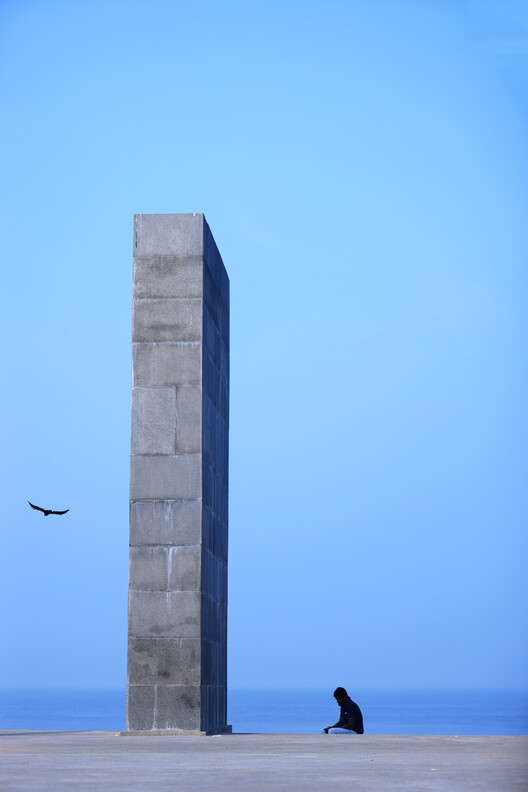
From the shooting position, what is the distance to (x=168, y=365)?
76.0 ft

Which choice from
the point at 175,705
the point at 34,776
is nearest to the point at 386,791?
the point at 34,776

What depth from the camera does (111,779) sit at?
12.0 metres

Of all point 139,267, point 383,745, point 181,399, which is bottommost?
point 383,745

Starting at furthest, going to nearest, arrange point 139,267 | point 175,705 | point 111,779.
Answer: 1. point 139,267
2. point 175,705
3. point 111,779

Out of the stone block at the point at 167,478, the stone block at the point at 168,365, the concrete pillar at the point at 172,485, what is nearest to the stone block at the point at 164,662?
the concrete pillar at the point at 172,485

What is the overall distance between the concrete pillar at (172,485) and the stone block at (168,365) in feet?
0.06

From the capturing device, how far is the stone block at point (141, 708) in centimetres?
2200

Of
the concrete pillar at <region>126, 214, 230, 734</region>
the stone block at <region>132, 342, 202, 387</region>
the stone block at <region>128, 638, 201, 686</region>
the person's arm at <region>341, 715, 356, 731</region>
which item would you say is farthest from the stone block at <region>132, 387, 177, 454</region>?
the person's arm at <region>341, 715, 356, 731</region>

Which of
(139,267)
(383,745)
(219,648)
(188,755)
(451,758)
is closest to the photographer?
(451,758)

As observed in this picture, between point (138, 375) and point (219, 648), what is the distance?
20.8ft

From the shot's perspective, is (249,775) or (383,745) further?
(383,745)

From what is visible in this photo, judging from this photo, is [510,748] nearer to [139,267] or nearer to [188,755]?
[188,755]

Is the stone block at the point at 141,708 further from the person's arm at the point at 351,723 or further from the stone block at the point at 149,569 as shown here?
the person's arm at the point at 351,723

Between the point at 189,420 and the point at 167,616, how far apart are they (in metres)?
3.56
